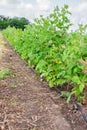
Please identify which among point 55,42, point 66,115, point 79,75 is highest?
point 55,42

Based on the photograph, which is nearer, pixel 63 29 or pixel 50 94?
pixel 50 94

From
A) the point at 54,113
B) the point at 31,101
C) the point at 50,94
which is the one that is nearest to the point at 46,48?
the point at 50,94

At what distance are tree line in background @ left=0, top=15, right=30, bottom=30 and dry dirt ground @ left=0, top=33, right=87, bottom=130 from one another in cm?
3521

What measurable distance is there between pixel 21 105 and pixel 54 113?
0.50 m

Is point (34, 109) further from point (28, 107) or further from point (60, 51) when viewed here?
point (60, 51)

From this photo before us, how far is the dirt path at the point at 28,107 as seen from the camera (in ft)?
10.1

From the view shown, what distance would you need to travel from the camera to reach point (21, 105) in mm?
3629

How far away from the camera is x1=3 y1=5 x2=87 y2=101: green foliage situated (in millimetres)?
3414

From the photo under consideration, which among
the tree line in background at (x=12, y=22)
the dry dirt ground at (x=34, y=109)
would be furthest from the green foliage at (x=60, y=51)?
the tree line in background at (x=12, y=22)

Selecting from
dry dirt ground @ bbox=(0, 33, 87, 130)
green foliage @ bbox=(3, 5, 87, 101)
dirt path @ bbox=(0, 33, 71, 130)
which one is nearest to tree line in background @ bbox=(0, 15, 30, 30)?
green foliage @ bbox=(3, 5, 87, 101)

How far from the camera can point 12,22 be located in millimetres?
44438

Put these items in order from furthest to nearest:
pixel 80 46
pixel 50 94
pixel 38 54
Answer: pixel 38 54 < pixel 50 94 < pixel 80 46

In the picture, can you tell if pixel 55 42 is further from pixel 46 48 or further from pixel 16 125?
pixel 16 125

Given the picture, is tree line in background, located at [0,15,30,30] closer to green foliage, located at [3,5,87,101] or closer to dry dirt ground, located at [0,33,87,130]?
green foliage, located at [3,5,87,101]
